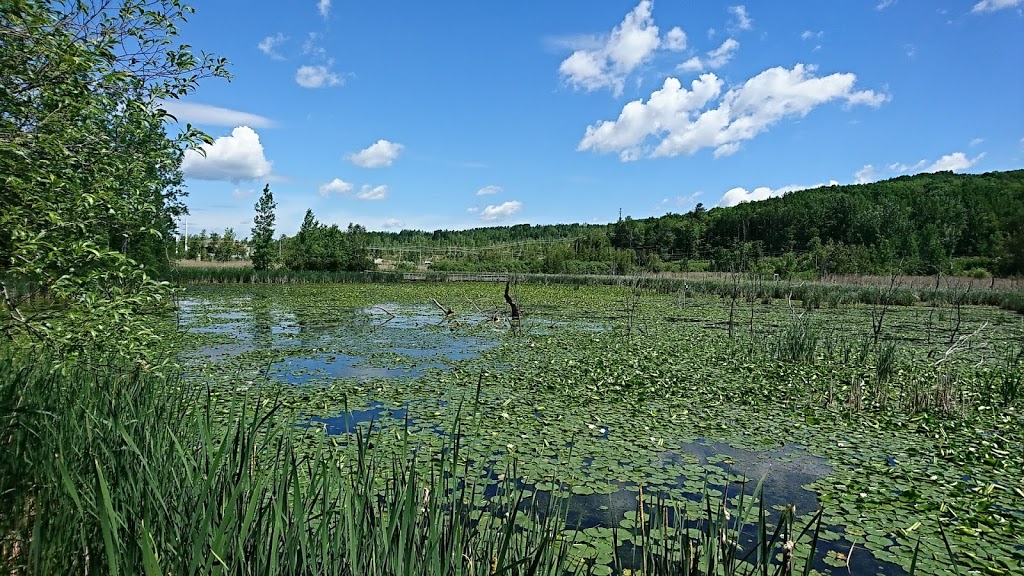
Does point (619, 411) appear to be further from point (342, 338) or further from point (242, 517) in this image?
point (342, 338)

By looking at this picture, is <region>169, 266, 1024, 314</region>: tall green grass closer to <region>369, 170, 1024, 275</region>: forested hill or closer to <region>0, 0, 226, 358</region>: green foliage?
<region>369, 170, 1024, 275</region>: forested hill

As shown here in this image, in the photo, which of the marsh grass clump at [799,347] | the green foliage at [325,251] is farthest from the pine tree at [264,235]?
the marsh grass clump at [799,347]

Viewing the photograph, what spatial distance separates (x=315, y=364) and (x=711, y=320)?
11783 millimetres

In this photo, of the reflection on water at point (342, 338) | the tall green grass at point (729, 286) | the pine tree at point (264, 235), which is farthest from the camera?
the pine tree at point (264, 235)

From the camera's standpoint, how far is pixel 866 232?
57.9m

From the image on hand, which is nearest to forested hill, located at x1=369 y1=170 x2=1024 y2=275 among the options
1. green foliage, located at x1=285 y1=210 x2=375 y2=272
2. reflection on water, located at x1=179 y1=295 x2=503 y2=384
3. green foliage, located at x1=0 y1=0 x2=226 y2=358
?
green foliage, located at x1=285 y1=210 x2=375 y2=272

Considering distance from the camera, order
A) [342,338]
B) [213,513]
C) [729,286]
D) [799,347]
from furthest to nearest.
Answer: [729,286]
[342,338]
[799,347]
[213,513]

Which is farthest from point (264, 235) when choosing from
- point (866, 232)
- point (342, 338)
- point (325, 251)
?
point (866, 232)

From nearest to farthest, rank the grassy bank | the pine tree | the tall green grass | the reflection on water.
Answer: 1. the grassy bank
2. the reflection on water
3. the tall green grass
4. the pine tree

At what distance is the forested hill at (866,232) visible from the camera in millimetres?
41281

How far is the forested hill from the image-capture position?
4128 centimetres

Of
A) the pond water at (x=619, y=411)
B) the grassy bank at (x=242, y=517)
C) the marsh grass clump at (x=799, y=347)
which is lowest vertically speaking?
the pond water at (x=619, y=411)

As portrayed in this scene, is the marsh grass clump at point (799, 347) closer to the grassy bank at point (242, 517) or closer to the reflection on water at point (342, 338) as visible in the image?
the reflection on water at point (342, 338)

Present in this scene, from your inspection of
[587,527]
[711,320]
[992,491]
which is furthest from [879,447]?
[711,320]
